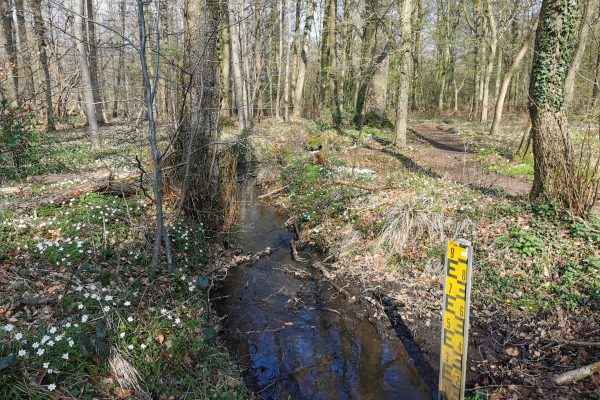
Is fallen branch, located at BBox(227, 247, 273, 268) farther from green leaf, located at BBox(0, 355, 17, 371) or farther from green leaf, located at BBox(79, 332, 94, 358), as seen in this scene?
green leaf, located at BBox(0, 355, 17, 371)

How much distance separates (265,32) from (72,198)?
24.1 m

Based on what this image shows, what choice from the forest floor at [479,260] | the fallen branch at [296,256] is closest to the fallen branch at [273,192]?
the forest floor at [479,260]

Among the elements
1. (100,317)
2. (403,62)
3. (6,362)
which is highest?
(403,62)

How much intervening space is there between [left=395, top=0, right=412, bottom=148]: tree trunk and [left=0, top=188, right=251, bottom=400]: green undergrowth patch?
10.4m

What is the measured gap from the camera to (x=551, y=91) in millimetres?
6641

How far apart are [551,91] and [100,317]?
747cm

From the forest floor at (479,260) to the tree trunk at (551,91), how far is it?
23.1 inches

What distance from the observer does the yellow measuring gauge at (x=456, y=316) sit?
342 cm

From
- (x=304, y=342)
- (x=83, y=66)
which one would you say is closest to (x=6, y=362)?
(x=304, y=342)

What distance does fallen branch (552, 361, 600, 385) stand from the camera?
381 centimetres

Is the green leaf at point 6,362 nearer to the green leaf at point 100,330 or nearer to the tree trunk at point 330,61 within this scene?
the green leaf at point 100,330

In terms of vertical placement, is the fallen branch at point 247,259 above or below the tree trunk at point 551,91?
below

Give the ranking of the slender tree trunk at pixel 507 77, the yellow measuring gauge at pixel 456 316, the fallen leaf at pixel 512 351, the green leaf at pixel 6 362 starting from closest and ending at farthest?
the green leaf at pixel 6 362 → the yellow measuring gauge at pixel 456 316 → the fallen leaf at pixel 512 351 → the slender tree trunk at pixel 507 77

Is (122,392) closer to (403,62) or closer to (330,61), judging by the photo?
(403,62)
